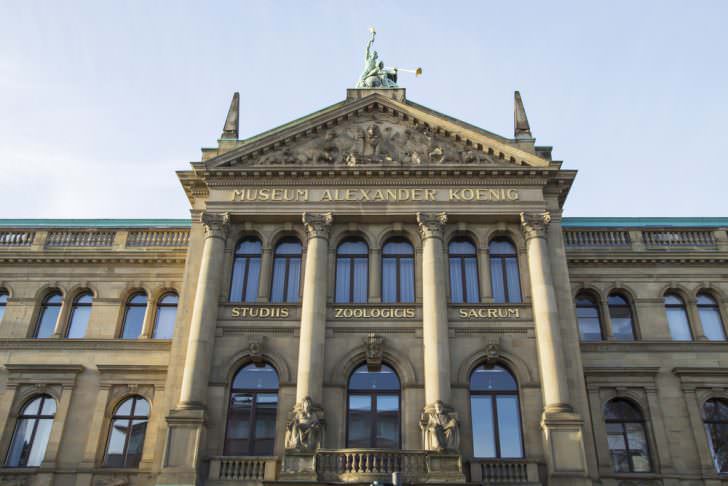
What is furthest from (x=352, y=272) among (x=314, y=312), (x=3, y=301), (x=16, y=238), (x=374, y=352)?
(x=16, y=238)

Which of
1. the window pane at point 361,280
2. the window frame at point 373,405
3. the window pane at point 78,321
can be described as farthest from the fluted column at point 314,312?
the window pane at point 78,321

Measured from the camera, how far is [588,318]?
1272 inches

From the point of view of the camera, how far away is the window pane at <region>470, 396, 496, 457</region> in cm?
2622

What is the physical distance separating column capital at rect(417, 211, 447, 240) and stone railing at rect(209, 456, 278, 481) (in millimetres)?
10803

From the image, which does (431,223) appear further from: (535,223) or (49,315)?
(49,315)

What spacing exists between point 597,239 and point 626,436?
9.12 meters

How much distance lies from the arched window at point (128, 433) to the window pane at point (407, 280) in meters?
11.4

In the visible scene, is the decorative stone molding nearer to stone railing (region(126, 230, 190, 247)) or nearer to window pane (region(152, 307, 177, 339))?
window pane (region(152, 307, 177, 339))

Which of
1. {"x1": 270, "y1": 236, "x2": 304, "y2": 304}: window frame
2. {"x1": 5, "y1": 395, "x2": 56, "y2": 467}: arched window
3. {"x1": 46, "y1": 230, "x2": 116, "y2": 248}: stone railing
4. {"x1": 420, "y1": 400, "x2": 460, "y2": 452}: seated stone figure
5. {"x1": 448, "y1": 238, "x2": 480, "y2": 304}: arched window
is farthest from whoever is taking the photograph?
{"x1": 46, "y1": 230, "x2": 116, "y2": 248}: stone railing

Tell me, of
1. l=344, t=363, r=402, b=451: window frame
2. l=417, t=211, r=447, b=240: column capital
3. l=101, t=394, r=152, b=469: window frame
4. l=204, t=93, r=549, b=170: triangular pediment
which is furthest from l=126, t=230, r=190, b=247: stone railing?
l=344, t=363, r=402, b=451: window frame

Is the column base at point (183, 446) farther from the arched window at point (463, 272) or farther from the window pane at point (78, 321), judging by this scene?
the arched window at point (463, 272)

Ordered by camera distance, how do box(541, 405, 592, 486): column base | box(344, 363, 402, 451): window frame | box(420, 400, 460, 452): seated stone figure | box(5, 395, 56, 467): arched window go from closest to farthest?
1. box(541, 405, 592, 486): column base
2. box(420, 400, 460, 452): seated stone figure
3. box(344, 363, 402, 451): window frame
4. box(5, 395, 56, 467): arched window

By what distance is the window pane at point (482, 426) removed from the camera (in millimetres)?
26219

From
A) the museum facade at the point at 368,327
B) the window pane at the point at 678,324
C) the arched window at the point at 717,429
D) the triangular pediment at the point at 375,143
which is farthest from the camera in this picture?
the triangular pediment at the point at 375,143
